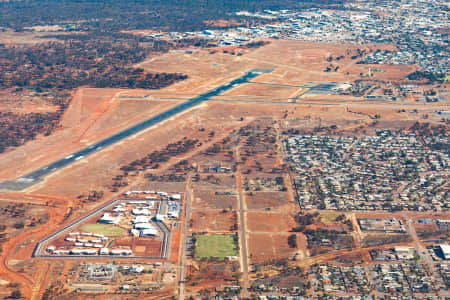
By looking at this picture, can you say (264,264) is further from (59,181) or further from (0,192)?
(0,192)

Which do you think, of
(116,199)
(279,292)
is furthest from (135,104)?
(279,292)

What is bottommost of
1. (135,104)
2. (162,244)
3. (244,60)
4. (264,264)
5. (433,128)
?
(264,264)

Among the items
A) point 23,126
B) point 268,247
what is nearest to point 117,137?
point 23,126

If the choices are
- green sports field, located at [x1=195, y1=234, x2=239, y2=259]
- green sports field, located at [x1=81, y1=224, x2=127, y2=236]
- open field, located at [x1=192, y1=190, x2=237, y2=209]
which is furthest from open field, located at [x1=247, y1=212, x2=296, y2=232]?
green sports field, located at [x1=81, y1=224, x2=127, y2=236]

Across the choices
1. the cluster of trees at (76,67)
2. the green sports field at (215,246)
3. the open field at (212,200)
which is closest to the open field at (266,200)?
the open field at (212,200)

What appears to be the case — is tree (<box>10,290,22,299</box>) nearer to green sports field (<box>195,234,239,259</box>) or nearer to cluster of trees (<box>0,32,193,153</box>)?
green sports field (<box>195,234,239,259</box>)

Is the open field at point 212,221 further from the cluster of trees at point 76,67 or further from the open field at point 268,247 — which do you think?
the cluster of trees at point 76,67
